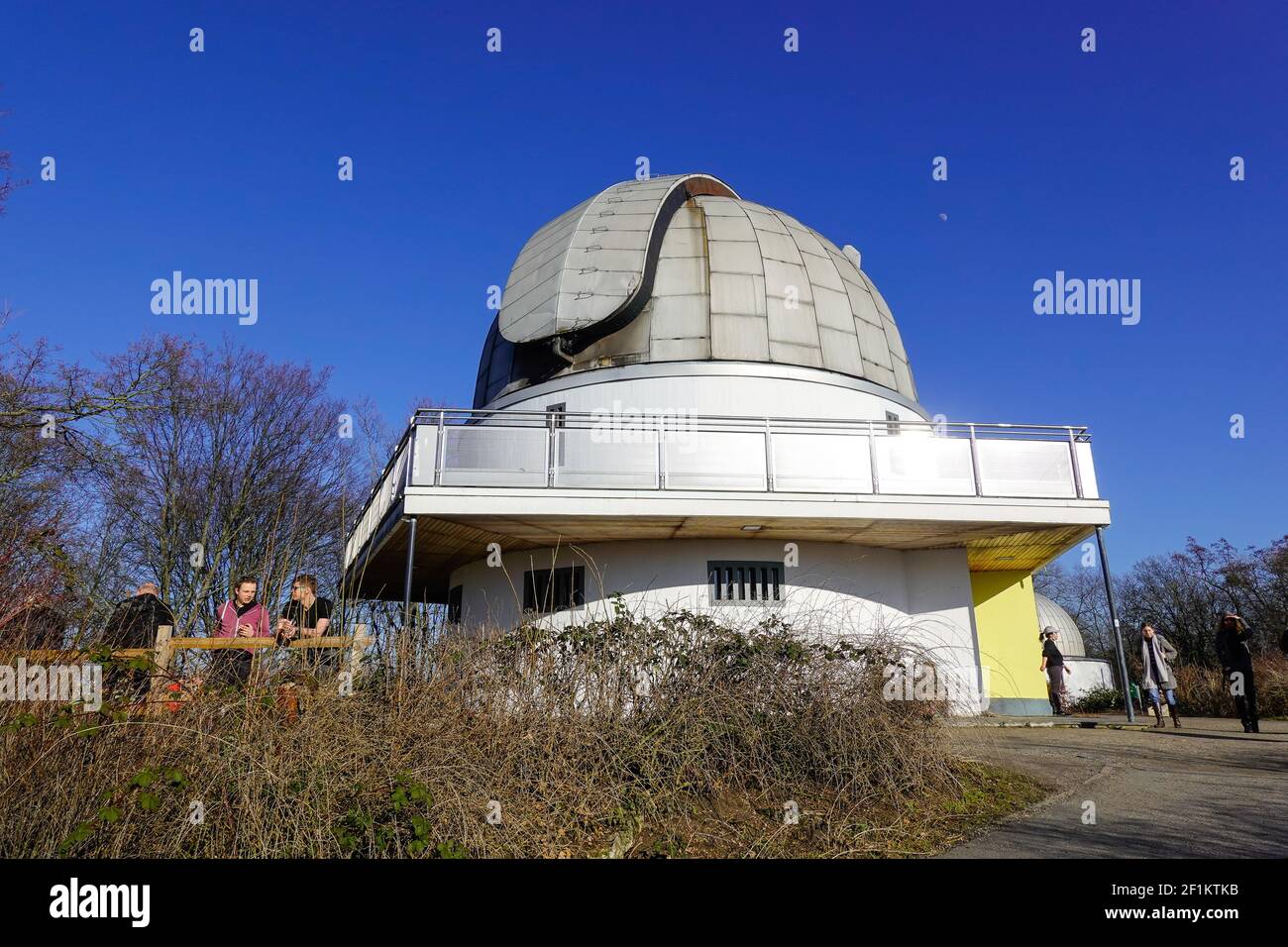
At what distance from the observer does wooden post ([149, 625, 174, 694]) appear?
4957 millimetres

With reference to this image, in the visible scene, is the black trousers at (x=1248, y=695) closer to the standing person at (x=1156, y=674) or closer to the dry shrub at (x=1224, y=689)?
the standing person at (x=1156, y=674)

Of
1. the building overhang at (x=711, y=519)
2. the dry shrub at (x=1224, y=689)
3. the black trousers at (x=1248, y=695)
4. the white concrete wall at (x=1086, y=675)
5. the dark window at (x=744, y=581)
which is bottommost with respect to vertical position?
the white concrete wall at (x=1086, y=675)

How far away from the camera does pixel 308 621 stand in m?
6.77

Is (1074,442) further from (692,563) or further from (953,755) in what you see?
(953,755)

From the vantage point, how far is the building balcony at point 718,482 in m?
11.4

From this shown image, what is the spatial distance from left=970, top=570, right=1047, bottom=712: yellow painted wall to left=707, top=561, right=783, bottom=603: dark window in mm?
4933

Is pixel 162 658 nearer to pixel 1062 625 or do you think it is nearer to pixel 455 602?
pixel 455 602

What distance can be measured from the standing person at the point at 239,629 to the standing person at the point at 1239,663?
1206cm

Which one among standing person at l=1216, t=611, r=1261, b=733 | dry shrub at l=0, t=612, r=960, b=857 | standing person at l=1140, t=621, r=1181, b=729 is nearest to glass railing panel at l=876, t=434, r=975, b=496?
standing person at l=1140, t=621, r=1181, b=729

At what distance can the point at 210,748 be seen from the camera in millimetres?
4621
